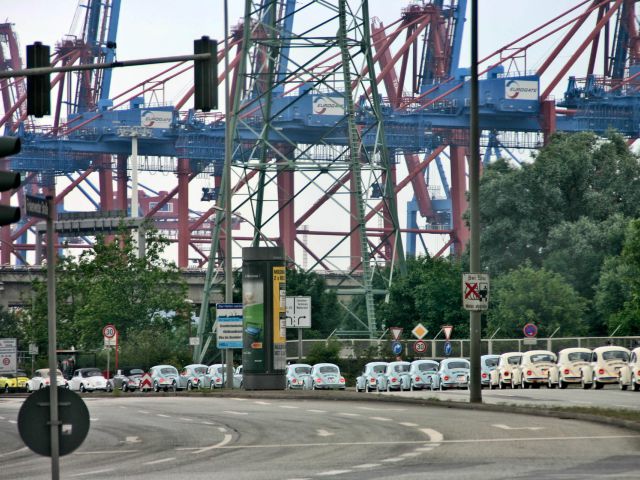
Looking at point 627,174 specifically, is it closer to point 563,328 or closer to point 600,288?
point 600,288

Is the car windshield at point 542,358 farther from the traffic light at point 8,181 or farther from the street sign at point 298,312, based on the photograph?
the traffic light at point 8,181

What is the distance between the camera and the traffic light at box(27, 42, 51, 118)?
1984 centimetres

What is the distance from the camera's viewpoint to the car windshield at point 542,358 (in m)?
46.4

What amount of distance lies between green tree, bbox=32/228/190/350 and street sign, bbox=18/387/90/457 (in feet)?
212

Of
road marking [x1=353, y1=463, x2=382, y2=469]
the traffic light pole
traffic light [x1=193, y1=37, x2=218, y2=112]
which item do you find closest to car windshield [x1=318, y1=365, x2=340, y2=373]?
traffic light [x1=193, y1=37, x2=218, y2=112]

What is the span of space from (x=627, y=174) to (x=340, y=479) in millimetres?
73628

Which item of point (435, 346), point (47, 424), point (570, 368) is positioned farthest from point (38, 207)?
point (435, 346)

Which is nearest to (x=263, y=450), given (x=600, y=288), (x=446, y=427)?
(x=446, y=427)

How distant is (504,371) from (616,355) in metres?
5.40

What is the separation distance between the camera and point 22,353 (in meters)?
98.0

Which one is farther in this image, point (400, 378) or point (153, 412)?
point (400, 378)

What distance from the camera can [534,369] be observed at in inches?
1815

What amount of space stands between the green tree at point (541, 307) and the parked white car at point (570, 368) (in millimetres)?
21789

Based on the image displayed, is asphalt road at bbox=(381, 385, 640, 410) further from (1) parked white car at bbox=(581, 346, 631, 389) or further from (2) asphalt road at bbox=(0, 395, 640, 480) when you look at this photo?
(1) parked white car at bbox=(581, 346, 631, 389)
